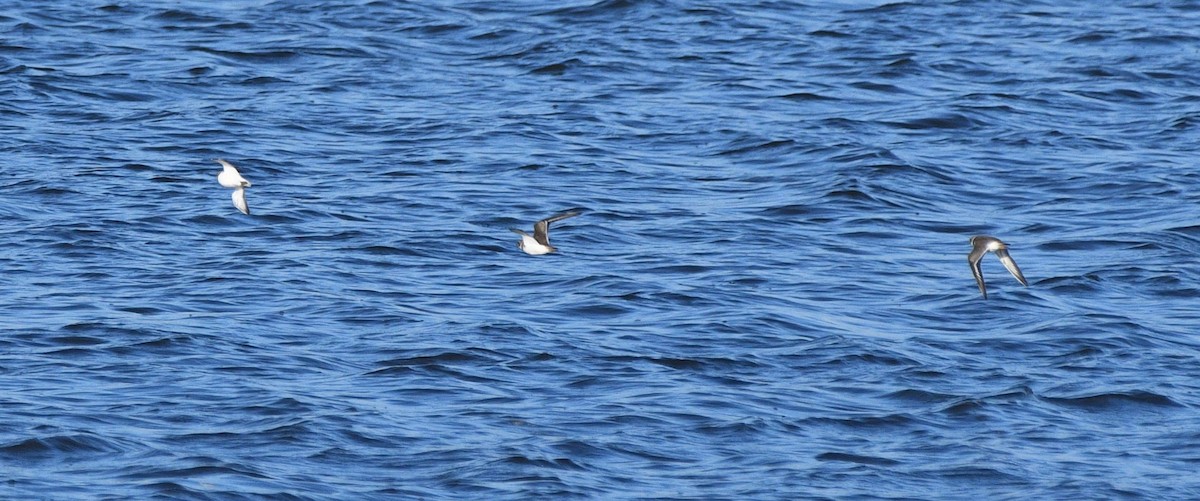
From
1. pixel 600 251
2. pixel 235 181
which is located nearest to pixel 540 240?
pixel 235 181

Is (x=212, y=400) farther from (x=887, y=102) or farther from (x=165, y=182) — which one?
(x=887, y=102)

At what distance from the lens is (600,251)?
60.2ft

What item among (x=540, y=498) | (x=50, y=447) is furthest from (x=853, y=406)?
(x=50, y=447)

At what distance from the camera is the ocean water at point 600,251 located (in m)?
12.8

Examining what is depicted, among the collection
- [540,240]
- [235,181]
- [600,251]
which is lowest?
[600,251]

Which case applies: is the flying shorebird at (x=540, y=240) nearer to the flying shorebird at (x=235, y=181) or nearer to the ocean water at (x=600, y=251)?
the ocean water at (x=600, y=251)

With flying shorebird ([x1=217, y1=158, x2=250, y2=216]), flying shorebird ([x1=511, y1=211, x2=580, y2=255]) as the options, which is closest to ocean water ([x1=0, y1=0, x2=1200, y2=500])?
flying shorebird ([x1=511, y1=211, x2=580, y2=255])

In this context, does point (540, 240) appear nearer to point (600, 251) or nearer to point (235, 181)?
point (235, 181)

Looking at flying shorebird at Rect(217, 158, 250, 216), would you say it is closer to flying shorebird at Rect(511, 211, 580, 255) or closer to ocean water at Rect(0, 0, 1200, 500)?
ocean water at Rect(0, 0, 1200, 500)

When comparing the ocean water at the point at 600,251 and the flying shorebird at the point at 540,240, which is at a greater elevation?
the flying shorebird at the point at 540,240

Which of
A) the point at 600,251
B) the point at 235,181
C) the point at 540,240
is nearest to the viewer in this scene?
the point at 540,240

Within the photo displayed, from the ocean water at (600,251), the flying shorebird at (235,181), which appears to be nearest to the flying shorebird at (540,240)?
the ocean water at (600,251)

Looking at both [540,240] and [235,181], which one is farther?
[235,181]

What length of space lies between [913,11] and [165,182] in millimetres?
13432
